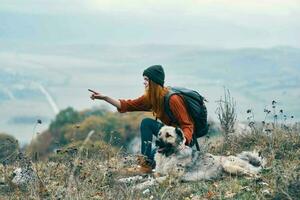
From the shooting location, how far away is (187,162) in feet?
31.4

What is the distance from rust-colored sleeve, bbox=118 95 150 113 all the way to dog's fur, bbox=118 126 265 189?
0.55 m

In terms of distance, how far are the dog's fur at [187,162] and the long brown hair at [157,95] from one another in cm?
37

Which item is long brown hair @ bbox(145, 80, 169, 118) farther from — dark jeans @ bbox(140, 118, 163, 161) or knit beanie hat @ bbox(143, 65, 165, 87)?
dark jeans @ bbox(140, 118, 163, 161)

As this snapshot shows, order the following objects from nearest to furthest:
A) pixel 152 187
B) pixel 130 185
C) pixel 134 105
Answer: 1. pixel 130 185
2. pixel 152 187
3. pixel 134 105

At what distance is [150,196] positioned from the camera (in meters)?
8.35

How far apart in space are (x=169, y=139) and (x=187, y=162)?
36cm

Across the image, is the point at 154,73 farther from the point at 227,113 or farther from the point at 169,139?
the point at 227,113

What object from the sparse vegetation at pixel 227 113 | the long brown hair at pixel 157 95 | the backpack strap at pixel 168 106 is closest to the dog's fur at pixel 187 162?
the backpack strap at pixel 168 106

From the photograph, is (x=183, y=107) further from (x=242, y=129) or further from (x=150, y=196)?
(x=242, y=129)

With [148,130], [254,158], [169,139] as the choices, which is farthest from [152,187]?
[254,158]

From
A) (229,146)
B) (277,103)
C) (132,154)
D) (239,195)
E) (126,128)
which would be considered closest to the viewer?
(239,195)

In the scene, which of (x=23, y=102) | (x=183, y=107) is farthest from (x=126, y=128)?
(x=23, y=102)

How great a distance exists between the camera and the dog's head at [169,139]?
941 centimetres

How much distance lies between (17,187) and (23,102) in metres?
137
